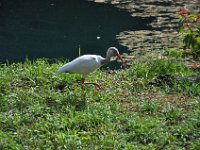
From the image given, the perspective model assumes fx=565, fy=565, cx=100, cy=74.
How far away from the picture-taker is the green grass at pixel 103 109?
6.27 metres


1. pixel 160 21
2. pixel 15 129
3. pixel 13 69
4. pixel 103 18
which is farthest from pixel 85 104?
pixel 103 18

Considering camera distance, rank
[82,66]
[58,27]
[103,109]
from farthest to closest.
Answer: [58,27] → [82,66] → [103,109]

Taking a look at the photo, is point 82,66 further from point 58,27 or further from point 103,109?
point 58,27

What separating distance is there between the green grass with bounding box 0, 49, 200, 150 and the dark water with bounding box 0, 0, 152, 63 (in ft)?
13.1

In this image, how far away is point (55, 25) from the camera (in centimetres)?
1598

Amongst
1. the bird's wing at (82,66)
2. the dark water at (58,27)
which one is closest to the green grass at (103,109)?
the bird's wing at (82,66)

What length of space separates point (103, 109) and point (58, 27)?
29.2 feet

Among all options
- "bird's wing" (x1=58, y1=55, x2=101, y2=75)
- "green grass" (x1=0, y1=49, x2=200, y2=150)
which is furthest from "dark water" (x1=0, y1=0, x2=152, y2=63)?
"bird's wing" (x1=58, y1=55, x2=101, y2=75)

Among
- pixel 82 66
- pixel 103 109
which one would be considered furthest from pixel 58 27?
pixel 103 109

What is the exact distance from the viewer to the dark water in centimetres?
1360

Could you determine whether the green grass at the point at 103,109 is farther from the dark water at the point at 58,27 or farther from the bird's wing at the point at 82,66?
the dark water at the point at 58,27

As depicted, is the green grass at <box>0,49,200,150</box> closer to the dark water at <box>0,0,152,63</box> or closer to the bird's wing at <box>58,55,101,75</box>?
the bird's wing at <box>58,55,101,75</box>

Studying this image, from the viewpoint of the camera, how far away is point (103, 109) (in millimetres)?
7105

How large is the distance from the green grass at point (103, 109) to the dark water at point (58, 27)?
3.99 metres
